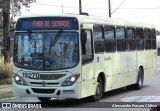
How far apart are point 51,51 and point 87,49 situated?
1.25 metres

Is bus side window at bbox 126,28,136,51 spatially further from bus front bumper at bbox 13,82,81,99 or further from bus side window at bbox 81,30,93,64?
bus front bumper at bbox 13,82,81,99

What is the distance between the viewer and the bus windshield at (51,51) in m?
13.1

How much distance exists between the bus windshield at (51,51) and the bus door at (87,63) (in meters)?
0.32

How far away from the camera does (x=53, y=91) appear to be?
13.0 m

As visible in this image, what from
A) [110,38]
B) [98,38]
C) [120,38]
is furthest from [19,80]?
[120,38]

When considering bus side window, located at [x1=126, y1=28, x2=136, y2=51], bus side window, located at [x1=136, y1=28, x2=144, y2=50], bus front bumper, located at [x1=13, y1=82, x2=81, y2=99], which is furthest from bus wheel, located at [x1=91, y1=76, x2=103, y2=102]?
bus side window, located at [x1=136, y1=28, x2=144, y2=50]

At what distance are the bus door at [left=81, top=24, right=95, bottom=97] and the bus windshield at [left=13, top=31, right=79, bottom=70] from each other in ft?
1.06

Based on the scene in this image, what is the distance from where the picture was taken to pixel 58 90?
12953 mm

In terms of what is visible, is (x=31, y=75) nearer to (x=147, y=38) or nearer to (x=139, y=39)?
(x=139, y=39)

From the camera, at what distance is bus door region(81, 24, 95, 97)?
13359 mm

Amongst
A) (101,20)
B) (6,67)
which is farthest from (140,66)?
(6,67)

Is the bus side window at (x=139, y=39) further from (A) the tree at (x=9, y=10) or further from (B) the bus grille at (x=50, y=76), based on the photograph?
(A) the tree at (x=9, y=10)

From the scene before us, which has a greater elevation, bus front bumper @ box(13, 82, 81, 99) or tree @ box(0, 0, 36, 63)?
tree @ box(0, 0, 36, 63)

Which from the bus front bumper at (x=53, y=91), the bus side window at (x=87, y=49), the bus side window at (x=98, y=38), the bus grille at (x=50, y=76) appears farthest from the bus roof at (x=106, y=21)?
the bus front bumper at (x=53, y=91)
